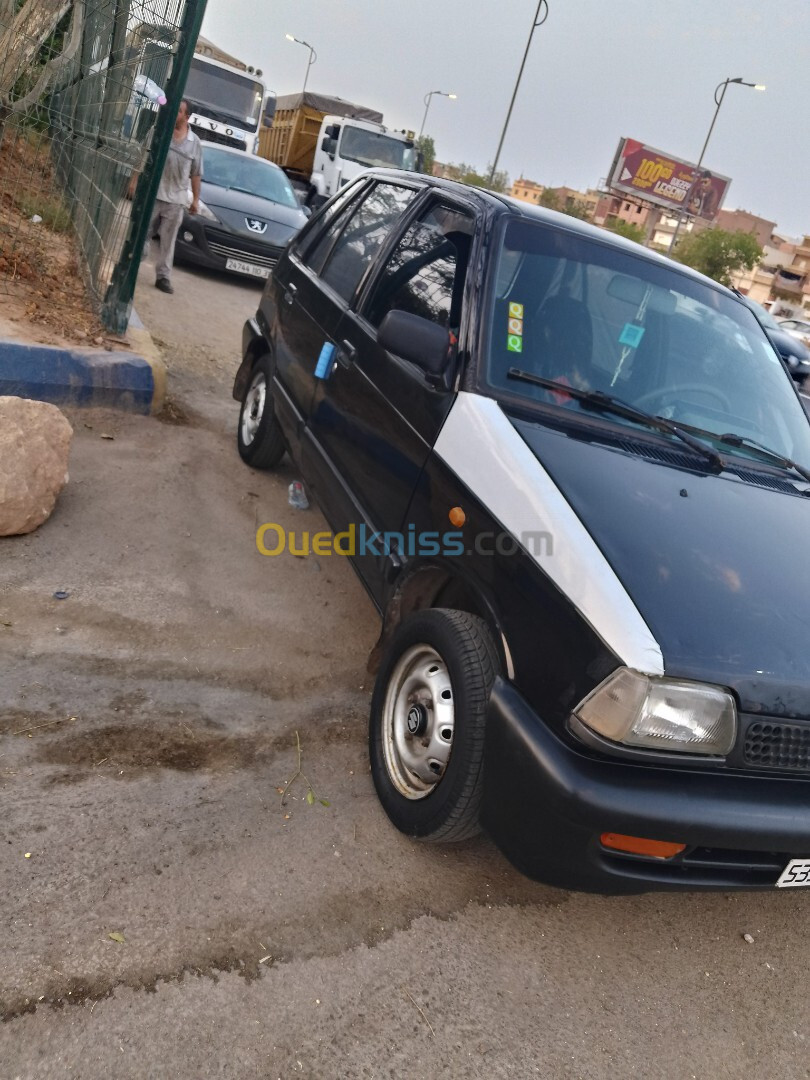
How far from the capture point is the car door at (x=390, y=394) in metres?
3.15

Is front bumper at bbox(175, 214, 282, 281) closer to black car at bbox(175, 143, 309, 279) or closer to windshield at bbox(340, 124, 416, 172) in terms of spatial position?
black car at bbox(175, 143, 309, 279)

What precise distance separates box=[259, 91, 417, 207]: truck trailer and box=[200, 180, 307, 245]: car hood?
16.4ft

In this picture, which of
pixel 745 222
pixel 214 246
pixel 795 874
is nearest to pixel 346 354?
pixel 795 874

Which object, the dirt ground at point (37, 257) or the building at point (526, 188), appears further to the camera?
the building at point (526, 188)

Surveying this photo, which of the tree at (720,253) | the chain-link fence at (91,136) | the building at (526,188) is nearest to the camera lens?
the chain-link fence at (91,136)

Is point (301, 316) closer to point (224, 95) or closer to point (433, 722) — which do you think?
point (433, 722)

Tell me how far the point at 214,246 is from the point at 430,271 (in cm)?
858

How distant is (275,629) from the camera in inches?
154

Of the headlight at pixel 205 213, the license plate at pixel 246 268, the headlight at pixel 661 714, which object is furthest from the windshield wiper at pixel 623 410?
the headlight at pixel 205 213

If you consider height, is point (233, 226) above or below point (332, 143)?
below

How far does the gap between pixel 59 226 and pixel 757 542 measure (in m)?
7.89

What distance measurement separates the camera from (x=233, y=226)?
37.0 feet

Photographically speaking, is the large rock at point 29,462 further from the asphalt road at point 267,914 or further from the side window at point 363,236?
the side window at point 363,236

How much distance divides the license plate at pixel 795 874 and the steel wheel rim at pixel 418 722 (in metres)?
0.95
